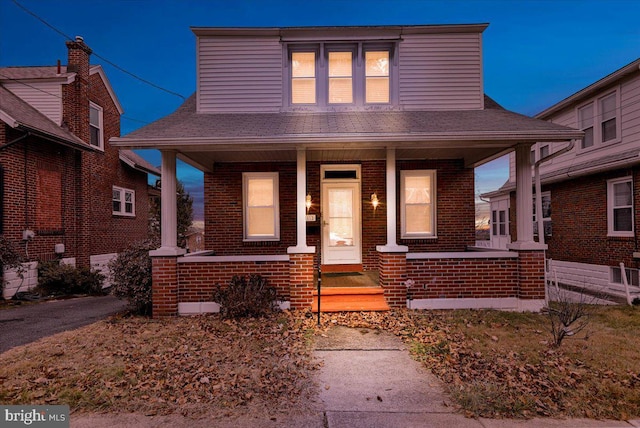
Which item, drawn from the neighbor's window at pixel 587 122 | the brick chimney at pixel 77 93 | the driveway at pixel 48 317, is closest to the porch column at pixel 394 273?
the driveway at pixel 48 317

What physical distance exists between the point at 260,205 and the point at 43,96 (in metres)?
9.18

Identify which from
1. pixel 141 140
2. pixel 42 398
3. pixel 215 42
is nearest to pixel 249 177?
pixel 141 140

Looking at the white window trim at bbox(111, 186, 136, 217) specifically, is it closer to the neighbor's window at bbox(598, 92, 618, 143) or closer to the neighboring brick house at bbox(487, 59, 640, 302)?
the neighboring brick house at bbox(487, 59, 640, 302)

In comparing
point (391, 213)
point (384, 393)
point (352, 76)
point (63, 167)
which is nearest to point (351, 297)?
point (391, 213)

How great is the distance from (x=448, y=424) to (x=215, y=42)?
9187 millimetres

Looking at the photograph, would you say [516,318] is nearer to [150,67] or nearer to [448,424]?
[448,424]

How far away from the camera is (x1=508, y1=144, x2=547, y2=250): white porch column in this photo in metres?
6.57

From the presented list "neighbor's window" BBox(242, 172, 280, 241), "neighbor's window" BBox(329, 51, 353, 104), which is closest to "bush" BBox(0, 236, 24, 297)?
"neighbor's window" BBox(242, 172, 280, 241)

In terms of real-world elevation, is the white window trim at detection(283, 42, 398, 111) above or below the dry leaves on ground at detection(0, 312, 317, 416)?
above

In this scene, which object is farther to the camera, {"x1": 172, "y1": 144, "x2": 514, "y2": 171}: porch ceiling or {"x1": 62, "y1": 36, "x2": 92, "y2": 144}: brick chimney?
{"x1": 62, "y1": 36, "x2": 92, "y2": 144}: brick chimney

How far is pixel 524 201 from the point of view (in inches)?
260

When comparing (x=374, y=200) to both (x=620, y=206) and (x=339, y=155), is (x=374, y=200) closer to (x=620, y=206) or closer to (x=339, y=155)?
(x=339, y=155)

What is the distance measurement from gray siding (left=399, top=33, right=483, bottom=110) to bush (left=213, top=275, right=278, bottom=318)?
18.7 feet

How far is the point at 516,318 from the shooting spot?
6074 mm
